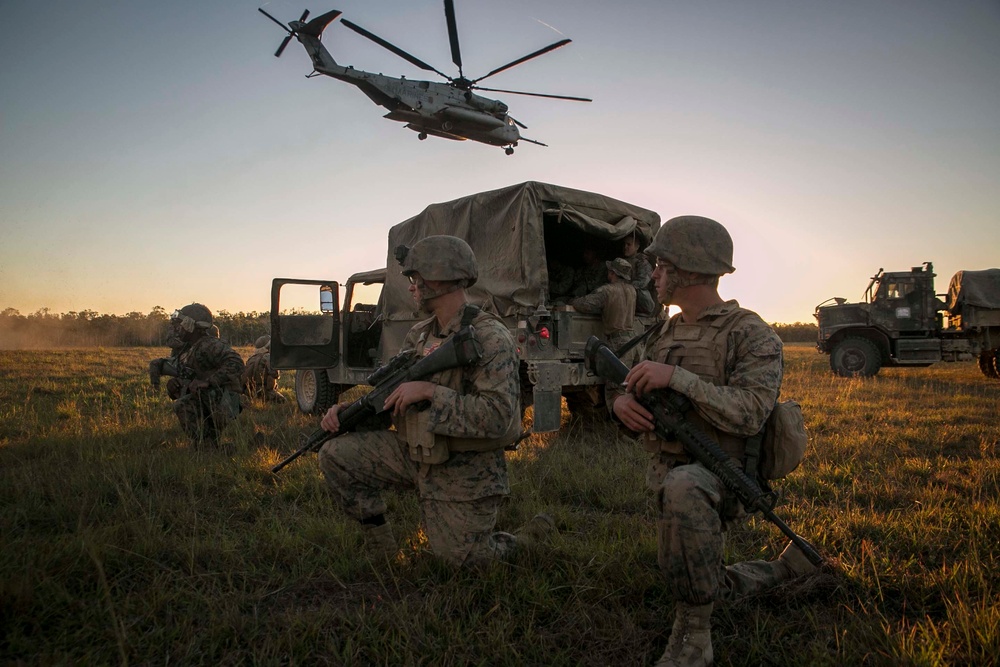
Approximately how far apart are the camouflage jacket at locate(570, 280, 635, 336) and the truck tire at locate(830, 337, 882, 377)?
8.69m

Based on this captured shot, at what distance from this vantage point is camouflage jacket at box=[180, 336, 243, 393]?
5.84 metres

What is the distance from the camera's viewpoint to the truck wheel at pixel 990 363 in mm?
12570

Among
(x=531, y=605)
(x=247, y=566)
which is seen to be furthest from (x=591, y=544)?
(x=247, y=566)

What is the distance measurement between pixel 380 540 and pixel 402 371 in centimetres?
83

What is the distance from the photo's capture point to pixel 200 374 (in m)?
5.93

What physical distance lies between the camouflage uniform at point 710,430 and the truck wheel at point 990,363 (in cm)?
1323

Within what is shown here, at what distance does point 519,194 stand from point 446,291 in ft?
9.76

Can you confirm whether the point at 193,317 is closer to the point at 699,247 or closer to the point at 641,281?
the point at 641,281

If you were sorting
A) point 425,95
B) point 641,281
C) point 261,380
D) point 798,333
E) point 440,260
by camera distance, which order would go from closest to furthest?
point 440,260, point 641,281, point 261,380, point 425,95, point 798,333

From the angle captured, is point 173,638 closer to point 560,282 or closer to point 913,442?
point 560,282

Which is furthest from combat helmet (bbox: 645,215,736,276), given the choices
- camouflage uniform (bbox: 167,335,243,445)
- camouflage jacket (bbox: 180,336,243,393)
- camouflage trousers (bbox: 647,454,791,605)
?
camouflage jacket (bbox: 180,336,243,393)

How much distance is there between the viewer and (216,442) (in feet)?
18.5

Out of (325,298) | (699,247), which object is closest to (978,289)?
(325,298)

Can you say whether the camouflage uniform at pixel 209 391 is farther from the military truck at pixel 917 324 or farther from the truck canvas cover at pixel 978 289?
the truck canvas cover at pixel 978 289
